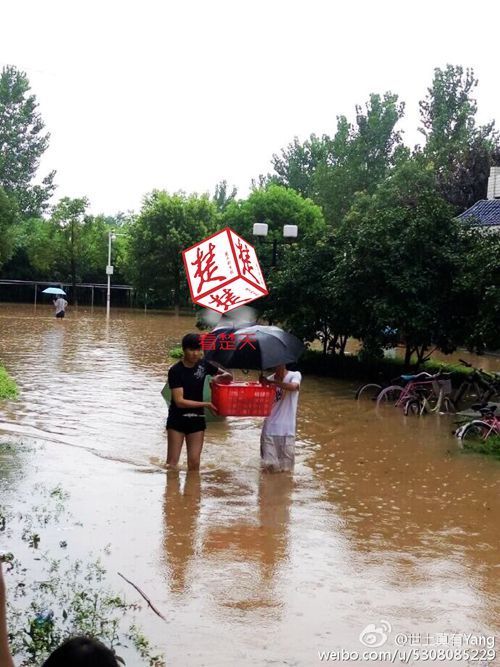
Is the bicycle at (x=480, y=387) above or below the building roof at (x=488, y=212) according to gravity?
below

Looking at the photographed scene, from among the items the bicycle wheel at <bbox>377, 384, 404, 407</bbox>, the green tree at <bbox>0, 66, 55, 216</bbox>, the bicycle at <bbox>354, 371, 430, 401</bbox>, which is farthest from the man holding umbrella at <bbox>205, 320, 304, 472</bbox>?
the green tree at <bbox>0, 66, 55, 216</bbox>

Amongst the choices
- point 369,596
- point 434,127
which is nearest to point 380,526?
point 369,596

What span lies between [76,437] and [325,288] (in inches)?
339

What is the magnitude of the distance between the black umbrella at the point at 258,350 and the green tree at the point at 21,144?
57.0m

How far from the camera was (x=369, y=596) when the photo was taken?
217 inches

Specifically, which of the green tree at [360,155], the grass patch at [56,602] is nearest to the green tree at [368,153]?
the green tree at [360,155]

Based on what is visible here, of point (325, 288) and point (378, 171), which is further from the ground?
point (378, 171)

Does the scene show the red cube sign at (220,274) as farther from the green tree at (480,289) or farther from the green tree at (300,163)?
the green tree at (300,163)

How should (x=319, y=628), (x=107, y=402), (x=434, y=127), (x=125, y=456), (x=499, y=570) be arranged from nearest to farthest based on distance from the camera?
(x=319, y=628) < (x=499, y=570) < (x=125, y=456) < (x=107, y=402) < (x=434, y=127)

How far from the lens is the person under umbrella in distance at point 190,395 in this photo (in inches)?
322

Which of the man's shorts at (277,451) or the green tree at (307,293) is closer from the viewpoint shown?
the man's shorts at (277,451)

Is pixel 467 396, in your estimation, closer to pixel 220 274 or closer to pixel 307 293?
pixel 307 293

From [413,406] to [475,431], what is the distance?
2.36 meters

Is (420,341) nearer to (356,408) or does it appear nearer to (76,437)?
(356,408)
